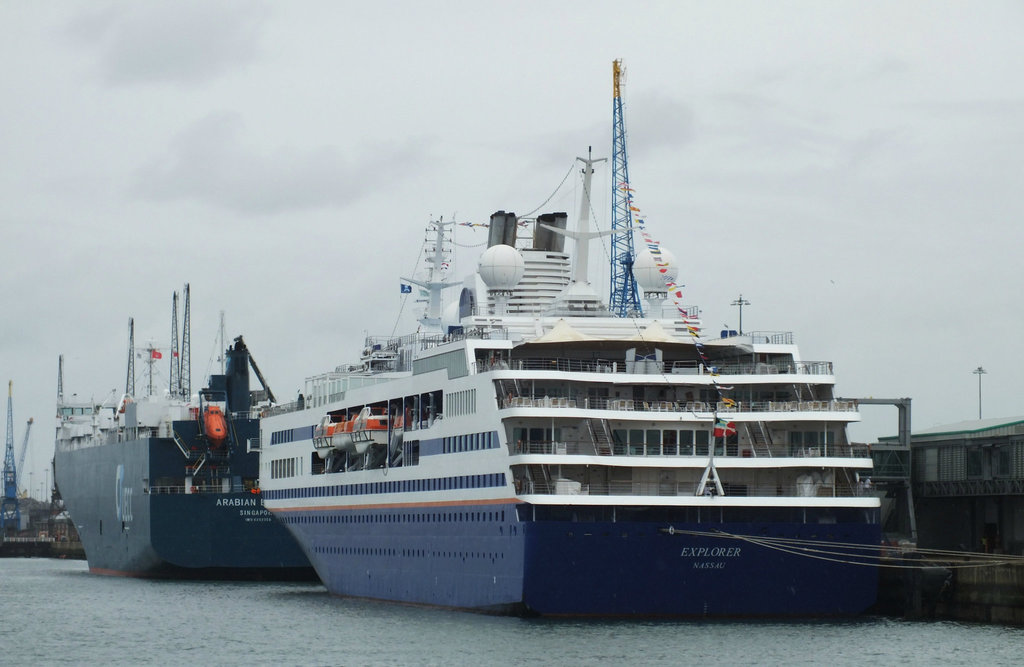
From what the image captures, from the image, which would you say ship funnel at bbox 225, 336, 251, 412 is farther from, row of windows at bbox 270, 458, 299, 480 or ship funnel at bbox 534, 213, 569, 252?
ship funnel at bbox 534, 213, 569, 252

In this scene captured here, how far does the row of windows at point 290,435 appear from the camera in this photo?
75.1m

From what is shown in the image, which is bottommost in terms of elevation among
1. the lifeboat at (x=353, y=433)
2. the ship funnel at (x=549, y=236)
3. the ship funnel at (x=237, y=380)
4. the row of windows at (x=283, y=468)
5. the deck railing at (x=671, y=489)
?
the deck railing at (x=671, y=489)

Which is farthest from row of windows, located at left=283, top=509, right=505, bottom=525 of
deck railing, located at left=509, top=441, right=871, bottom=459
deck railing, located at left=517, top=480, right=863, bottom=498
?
deck railing, located at left=509, top=441, right=871, bottom=459

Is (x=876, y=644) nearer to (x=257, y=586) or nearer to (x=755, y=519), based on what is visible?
(x=755, y=519)

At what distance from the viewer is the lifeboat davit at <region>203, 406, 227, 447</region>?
3812 inches

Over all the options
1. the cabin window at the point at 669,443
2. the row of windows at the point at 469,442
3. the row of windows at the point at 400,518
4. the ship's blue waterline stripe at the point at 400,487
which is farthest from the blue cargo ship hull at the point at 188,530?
the cabin window at the point at 669,443

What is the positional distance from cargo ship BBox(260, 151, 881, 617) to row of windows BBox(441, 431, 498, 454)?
0.32 feet

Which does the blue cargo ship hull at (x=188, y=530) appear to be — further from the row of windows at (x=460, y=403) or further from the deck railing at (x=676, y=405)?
the deck railing at (x=676, y=405)

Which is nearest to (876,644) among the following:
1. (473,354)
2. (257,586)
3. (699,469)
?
(699,469)

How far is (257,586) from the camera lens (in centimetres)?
8956

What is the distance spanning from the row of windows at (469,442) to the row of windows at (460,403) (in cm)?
79

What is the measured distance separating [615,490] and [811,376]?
24.9 feet

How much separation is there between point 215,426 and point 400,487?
35.7 metres

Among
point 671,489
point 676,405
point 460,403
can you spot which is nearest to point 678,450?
point 671,489
